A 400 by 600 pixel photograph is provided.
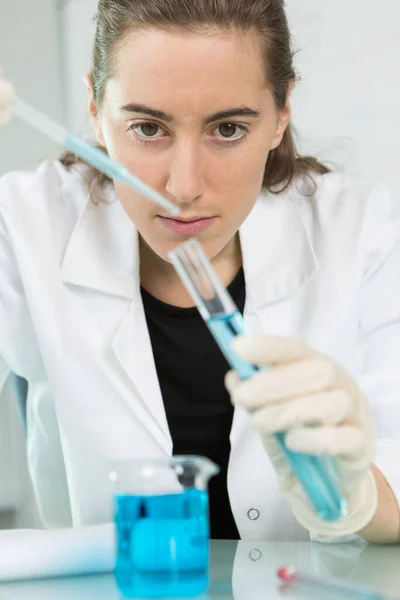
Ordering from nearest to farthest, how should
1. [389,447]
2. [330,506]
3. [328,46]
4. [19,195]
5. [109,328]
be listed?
[330,506] → [389,447] → [109,328] → [19,195] → [328,46]

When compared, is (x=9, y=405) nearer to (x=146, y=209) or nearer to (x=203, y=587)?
(x=146, y=209)

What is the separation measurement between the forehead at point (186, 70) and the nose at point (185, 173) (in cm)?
8

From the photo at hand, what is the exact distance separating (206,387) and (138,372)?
0.19 metres

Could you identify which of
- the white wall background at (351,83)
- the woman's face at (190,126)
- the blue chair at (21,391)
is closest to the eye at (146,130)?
the woman's face at (190,126)

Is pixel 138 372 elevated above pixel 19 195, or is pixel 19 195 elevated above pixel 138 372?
pixel 19 195

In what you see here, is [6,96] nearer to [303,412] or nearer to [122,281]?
[303,412]

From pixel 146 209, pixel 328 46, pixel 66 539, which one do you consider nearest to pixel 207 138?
pixel 146 209

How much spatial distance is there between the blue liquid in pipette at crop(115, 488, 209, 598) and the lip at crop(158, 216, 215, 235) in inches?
29.5

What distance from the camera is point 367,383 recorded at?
1.95 meters

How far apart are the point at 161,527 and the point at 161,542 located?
0.06 feet

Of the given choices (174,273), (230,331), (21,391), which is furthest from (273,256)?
(230,331)

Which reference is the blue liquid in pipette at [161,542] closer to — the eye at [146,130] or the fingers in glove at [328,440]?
the fingers in glove at [328,440]

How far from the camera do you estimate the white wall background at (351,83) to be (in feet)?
10.5

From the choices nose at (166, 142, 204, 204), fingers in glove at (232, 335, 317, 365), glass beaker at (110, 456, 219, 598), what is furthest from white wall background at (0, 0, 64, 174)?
glass beaker at (110, 456, 219, 598)
